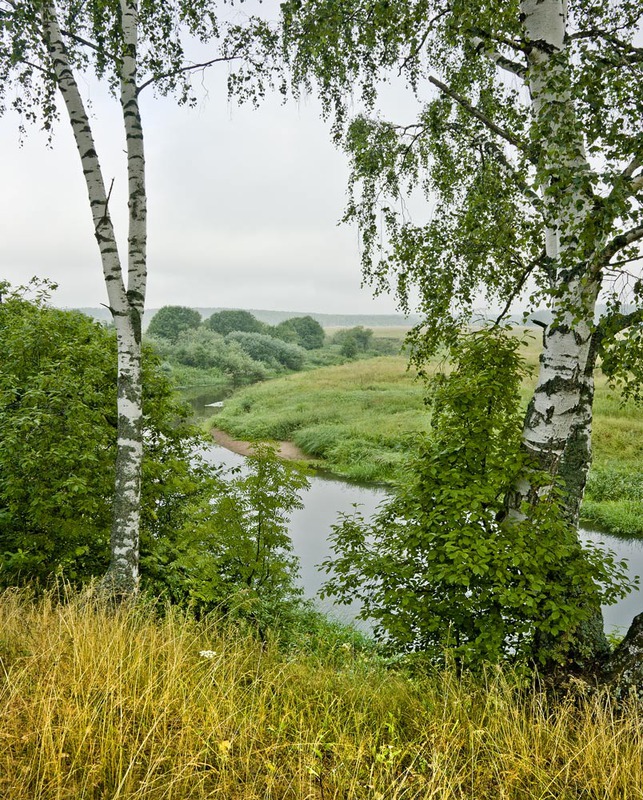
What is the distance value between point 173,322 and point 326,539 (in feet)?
238

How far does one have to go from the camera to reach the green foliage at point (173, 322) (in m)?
73.2

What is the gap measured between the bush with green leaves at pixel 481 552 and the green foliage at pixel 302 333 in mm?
78118

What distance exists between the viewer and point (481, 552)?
13.1ft

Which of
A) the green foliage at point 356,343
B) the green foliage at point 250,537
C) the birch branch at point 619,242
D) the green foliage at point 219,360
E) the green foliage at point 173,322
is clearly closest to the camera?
the birch branch at point 619,242

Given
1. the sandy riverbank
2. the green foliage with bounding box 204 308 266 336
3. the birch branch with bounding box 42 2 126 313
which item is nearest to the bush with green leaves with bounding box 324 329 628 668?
the birch branch with bounding box 42 2 126 313

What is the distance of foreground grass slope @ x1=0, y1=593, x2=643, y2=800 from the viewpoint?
7.05ft

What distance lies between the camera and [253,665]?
3.61 m

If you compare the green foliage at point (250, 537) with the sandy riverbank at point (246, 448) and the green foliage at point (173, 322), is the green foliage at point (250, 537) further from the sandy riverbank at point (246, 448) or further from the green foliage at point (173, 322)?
the green foliage at point (173, 322)

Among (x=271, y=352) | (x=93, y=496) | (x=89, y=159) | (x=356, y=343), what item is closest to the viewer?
(x=89, y=159)

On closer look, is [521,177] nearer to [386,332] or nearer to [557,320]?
[557,320]

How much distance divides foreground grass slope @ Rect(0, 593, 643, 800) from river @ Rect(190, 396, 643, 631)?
→ 3601 mm

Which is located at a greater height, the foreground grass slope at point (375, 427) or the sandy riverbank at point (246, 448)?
the foreground grass slope at point (375, 427)

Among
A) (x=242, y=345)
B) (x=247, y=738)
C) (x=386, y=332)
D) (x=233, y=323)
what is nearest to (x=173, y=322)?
(x=233, y=323)

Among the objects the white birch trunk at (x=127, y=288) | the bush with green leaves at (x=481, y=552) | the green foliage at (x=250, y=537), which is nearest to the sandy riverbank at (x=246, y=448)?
the green foliage at (x=250, y=537)
